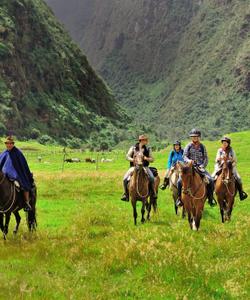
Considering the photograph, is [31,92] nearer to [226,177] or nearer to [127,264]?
[226,177]

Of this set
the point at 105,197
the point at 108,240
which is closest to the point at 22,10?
the point at 105,197

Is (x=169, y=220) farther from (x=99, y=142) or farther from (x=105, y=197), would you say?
(x=99, y=142)

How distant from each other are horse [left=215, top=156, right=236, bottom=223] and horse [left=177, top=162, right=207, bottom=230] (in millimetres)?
2042

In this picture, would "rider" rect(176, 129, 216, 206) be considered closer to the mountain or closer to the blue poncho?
the blue poncho

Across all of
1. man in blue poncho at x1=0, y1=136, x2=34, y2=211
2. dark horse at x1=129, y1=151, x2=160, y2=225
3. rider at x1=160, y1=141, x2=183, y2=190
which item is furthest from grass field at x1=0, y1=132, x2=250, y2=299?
rider at x1=160, y1=141, x2=183, y2=190

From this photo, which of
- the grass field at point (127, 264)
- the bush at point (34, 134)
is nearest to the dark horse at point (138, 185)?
the grass field at point (127, 264)

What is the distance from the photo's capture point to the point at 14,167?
1786cm

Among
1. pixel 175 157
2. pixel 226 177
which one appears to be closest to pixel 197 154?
pixel 226 177

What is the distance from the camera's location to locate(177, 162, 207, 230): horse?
1755 cm

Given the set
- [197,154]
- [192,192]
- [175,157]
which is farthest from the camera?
[175,157]

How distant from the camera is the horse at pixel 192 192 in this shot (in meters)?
17.5

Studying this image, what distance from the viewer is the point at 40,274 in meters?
12.3

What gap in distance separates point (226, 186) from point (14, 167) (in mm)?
8065

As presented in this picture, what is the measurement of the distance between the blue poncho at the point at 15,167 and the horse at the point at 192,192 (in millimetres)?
5387
